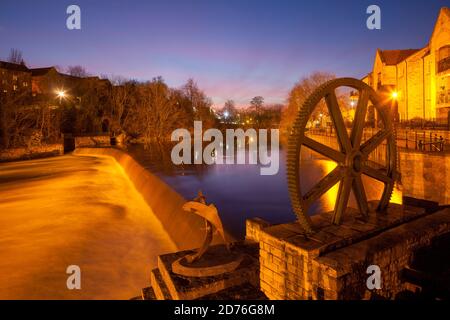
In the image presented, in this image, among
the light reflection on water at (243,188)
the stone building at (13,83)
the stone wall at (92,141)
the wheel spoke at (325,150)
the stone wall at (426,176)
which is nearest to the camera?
the wheel spoke at (325,150)

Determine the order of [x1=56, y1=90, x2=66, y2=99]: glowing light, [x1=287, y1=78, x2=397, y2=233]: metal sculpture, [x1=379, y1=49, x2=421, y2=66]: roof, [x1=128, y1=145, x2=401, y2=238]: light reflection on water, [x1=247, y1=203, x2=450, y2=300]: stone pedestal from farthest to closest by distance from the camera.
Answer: [x1=56, y1=90, x2=66, y2=99]: glowing light
[x1=379, y1=49, x2=421, y2=66]: roof
[x1=128, y1=145, x2=401, y2=238]: light reflection on water
[x1=287, y1=78, x2=397, y2=233]: metal sculpture
[x1=247, y1=203, x2=450, y2=300]: stone pedestal

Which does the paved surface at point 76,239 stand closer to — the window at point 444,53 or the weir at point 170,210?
the weir at point 170,210

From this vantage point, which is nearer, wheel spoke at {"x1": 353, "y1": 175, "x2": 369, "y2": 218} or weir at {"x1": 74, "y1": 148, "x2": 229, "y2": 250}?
wheel spoke at {"x1": 353, "y1": 175, "x2": 369, "y2": 218}

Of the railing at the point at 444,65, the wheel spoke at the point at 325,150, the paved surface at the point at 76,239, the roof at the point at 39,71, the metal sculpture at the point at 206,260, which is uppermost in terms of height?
the roof at the point at 39,71

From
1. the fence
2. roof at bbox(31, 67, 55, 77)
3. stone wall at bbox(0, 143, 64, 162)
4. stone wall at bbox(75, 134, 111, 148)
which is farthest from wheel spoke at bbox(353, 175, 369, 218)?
roof at bbox(31, 67, 55, 77)

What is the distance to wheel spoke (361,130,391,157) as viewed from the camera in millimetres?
5790

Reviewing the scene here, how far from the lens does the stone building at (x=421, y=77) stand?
29.9 m

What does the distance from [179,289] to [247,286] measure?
128 centimetres

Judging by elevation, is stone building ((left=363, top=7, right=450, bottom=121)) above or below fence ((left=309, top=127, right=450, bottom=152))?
above

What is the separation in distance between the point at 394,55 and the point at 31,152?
5353cm

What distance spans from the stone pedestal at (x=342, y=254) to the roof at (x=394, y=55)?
4753cm

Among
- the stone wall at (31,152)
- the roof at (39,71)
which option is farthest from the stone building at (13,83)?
the roof at (39,71)

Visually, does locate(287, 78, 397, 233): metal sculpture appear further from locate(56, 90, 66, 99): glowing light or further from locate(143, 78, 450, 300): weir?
locate(56, 90, 66, 99): glowing light

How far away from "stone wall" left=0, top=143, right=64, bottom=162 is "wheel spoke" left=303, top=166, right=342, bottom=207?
42.6m
